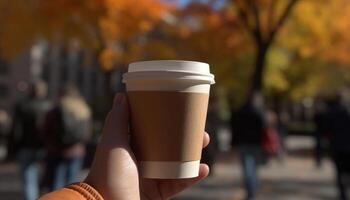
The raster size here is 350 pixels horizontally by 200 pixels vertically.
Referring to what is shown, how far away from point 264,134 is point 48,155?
3262 mm

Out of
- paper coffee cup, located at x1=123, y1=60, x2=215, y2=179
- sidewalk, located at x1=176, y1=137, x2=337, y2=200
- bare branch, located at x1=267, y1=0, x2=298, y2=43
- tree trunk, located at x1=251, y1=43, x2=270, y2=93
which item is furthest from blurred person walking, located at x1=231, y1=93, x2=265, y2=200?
tree trunk, located at x1=251, y1=43, x2=270, y2=93

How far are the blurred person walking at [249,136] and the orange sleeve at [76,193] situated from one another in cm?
596

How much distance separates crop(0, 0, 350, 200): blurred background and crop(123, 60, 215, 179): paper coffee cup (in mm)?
3967

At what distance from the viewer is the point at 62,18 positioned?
13.8 meters

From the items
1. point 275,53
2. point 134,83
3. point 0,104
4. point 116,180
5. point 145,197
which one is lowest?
point 0,104

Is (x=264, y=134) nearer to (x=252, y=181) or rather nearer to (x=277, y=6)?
(x=252, y=181)

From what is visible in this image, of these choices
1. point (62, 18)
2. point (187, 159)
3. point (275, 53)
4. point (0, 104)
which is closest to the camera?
point (187, 159)

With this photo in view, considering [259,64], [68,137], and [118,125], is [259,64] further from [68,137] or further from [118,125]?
[118,125]

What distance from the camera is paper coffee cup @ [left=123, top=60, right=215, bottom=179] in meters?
1.53

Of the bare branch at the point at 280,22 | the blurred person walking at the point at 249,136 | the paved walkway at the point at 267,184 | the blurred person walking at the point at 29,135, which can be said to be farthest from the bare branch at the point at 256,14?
the blurred person walking at the point at 29,135

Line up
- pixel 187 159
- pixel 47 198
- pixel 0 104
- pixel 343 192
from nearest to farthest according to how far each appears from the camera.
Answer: pixel 47 198
pixel 187 159
pixel 343 192
pixel 0 104

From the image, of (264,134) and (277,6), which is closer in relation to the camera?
(264,134)

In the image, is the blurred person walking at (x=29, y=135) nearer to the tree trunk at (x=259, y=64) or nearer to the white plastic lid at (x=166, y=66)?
the white plastic lid at (x=166, y=66)

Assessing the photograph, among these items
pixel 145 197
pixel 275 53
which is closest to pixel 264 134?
pixel 145 197
